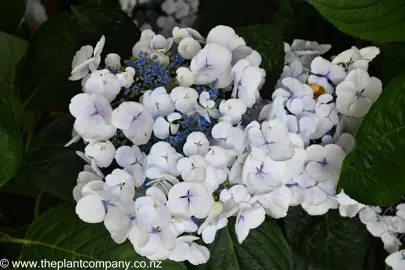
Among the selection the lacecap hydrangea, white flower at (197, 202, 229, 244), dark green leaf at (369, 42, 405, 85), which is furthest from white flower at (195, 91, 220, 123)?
dark green leaf at (369, 42, 405, 85)

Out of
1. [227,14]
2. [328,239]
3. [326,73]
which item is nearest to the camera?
[326,73]

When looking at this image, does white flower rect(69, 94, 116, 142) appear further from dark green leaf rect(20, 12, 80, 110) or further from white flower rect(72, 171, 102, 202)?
dark green leaf rect(20, 12, 80, 110)

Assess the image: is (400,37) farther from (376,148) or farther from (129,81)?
(129,81)

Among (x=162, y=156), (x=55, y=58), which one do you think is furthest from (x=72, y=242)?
(x=55, y=58)

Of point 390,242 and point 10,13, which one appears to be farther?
point 10,13

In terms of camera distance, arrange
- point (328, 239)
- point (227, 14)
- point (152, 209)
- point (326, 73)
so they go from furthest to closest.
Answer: point (227, 14)
point (328, 239)
point (326, 73)
point (152, 209)

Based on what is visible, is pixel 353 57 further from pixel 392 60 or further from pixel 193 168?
pixel 193 168

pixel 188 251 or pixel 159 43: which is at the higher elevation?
pixel 159 43
